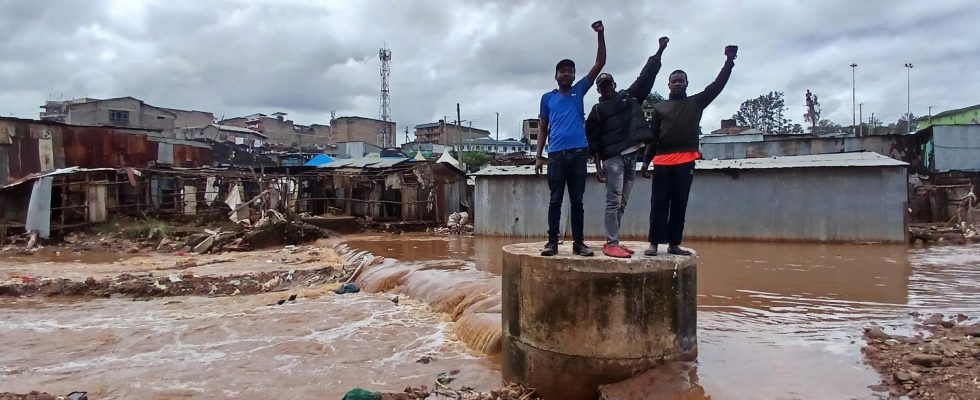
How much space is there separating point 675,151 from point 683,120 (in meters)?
0.29

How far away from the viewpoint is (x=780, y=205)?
18625 millimetres

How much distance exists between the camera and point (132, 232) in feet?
73.8

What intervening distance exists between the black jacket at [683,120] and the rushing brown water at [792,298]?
6.42 ft

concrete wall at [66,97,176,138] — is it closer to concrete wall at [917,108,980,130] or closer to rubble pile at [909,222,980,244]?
rubble pile at [909,222,980,244]

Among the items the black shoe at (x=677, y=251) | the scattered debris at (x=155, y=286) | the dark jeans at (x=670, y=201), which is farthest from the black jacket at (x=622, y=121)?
the scattered debris at (x=155, y=286)

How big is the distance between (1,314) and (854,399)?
14.1 meters

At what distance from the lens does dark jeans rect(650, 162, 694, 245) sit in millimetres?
5430

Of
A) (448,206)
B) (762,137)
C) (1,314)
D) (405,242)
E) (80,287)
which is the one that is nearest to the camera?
(1,314)

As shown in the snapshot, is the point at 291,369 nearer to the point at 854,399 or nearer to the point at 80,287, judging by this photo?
the point at 854,399

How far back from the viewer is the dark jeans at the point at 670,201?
5430 mm

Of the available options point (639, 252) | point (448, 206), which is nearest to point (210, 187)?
point (448, 206)

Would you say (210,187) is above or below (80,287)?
above

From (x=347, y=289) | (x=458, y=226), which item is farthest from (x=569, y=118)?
(x=458, y=226)

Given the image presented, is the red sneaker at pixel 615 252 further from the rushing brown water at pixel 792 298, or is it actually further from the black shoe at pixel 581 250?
the rushing brown water at pixel 792 298
